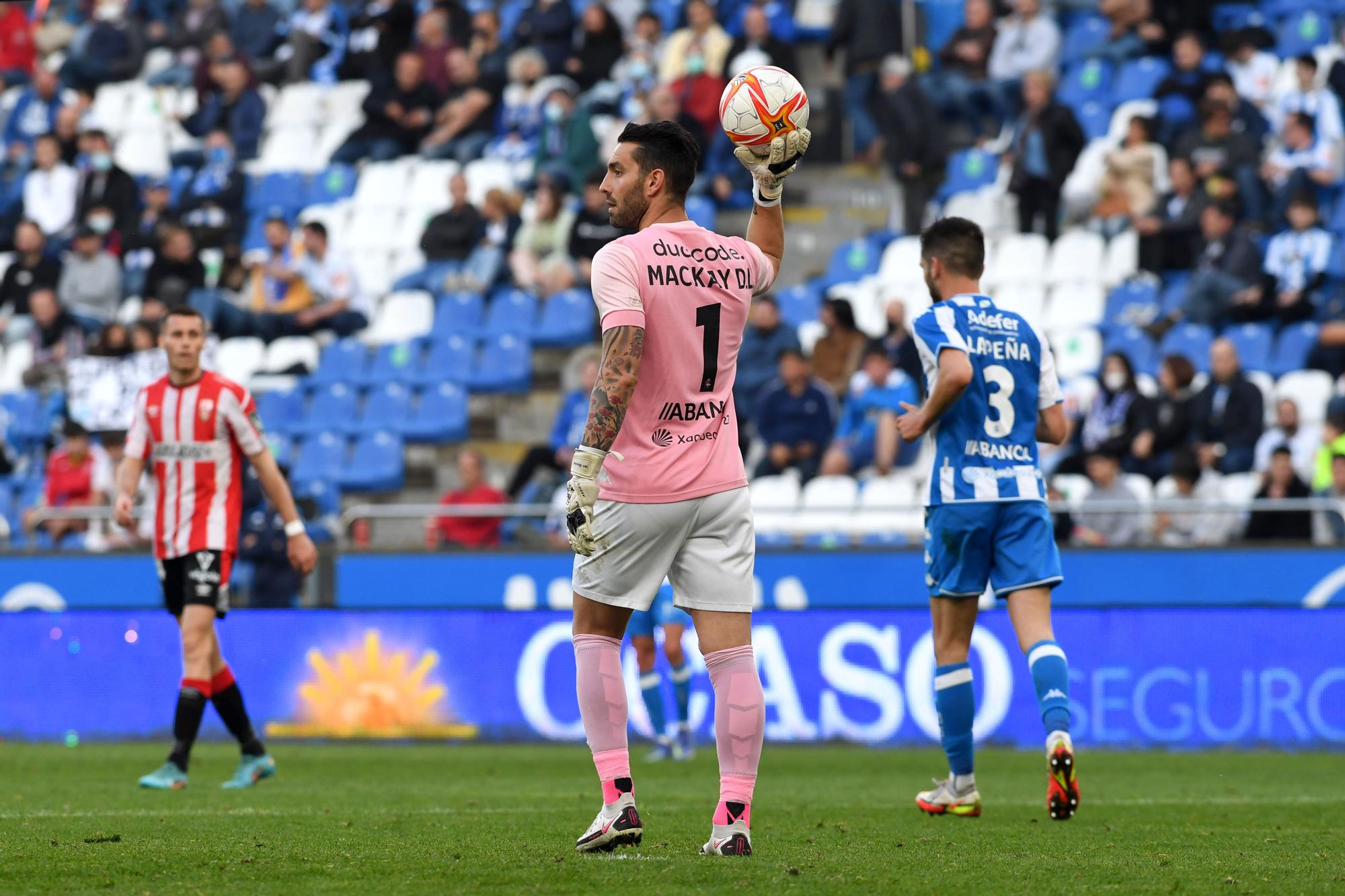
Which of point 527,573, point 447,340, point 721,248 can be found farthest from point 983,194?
point 721,248

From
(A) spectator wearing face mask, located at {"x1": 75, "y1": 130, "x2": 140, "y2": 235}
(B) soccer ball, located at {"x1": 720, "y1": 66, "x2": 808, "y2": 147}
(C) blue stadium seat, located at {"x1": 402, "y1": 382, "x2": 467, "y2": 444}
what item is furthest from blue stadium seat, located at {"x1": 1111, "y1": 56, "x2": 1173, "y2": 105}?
(B) soccer ball, located at {"x1": 720, "y1": 66, "x2": 808, "y2": 147}

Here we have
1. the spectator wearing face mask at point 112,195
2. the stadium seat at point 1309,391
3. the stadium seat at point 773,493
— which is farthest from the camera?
the spectator wearing face mask at point 112,195

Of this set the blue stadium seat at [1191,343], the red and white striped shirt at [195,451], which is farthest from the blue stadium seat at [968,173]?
the red and white striped shirt at [195,451]

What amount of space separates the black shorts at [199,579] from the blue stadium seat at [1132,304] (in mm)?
9614

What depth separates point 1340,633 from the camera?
39.7ft

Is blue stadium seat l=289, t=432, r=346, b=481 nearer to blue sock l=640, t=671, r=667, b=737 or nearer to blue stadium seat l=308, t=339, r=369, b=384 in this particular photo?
blue stadium seat l=308, t=339, r=369, b=384

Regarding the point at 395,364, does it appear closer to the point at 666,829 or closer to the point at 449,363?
the point at 449,363

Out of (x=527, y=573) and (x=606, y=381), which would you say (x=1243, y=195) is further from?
(x=606, y=381)

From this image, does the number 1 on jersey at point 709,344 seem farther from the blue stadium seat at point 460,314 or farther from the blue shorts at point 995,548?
the blue stadium seat at point 460,314

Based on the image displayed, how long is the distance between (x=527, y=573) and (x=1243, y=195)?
7.29 m

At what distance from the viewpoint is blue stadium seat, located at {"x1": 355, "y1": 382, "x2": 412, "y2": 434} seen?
18.3 meters

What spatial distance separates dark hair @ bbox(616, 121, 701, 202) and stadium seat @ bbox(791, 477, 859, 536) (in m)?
7.91

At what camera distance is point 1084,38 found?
19438 millimetres

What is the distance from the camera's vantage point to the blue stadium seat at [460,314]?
1905 cm
